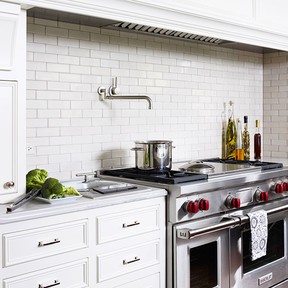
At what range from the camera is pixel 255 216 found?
2.77 metres

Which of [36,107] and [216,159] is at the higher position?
[36,107]

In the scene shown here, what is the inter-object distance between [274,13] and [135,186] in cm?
187

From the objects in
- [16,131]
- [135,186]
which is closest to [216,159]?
[135,186]

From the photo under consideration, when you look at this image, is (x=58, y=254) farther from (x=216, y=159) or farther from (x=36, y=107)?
(x=216, y=159)

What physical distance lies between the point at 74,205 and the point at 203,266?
2.99 ft

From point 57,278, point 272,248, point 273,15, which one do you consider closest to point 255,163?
point 272,248

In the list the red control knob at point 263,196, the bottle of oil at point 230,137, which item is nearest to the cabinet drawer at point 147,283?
the red control knob at point 263,196

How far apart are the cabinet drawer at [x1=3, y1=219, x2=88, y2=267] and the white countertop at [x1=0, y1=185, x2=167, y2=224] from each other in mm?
63

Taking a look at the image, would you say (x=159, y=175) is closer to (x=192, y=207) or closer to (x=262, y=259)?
(x=192, y=207)

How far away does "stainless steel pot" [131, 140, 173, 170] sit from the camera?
2.69 metres

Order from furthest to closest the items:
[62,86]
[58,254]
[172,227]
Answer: [62,86], [172,227], [58,254]

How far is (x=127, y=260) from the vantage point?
2232 millimetres

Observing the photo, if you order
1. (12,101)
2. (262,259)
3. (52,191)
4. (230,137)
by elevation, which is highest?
(12,101)

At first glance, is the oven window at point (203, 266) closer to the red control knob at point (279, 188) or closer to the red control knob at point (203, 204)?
the red control knob at point (203, 204)
